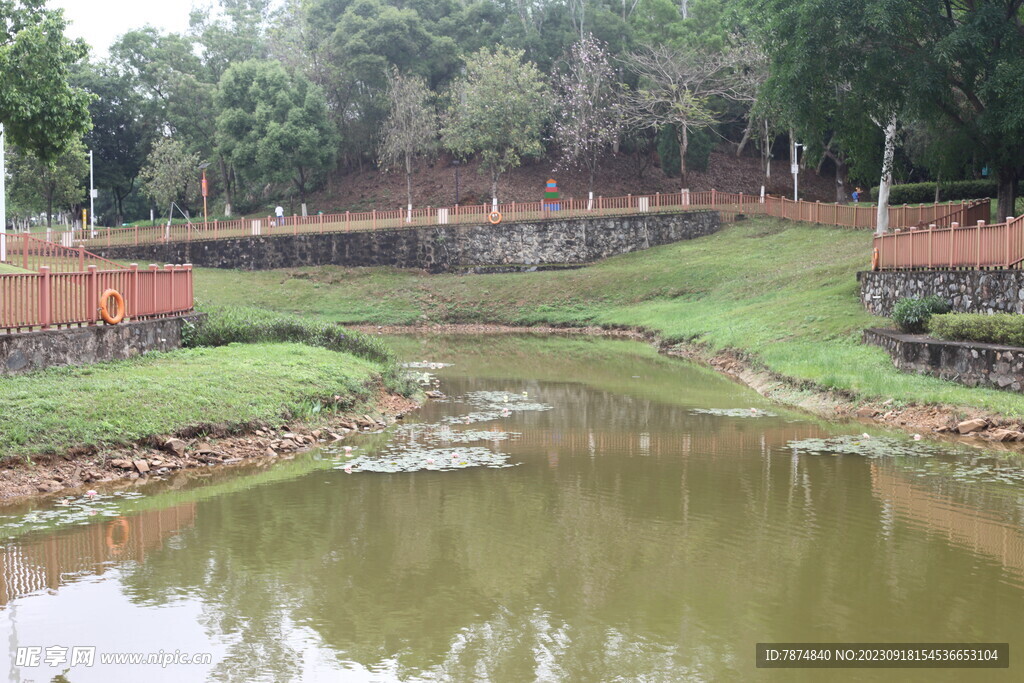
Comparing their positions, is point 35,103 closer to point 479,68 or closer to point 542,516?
point 542,516

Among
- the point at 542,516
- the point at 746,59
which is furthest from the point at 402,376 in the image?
the point at 746,59

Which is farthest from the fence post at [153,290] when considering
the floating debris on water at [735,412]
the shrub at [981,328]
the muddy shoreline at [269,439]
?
the shrub at [981,328]

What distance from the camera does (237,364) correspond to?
18.1m

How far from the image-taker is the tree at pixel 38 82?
20000 mm

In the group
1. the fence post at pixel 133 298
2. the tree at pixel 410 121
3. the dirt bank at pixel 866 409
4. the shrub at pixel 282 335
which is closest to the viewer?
the dirt bank at pixel 866 409

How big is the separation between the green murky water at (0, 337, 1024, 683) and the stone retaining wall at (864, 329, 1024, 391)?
9.38 feet

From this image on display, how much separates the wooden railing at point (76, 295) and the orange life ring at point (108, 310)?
9cm

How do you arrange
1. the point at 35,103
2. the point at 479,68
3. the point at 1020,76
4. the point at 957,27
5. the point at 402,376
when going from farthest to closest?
the point at 479,68, the point at 957,27, the point at 1020,76, the point at 402,376, the point at 35,103

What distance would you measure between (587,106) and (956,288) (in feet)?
130

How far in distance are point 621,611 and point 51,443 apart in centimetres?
793

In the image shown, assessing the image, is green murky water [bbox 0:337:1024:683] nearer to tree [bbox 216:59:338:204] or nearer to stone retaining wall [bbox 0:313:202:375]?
stone retaining wall [bbox 0:313:202:375]

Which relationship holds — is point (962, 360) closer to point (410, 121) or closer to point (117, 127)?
point (410, 121)

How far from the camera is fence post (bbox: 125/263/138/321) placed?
19.5m

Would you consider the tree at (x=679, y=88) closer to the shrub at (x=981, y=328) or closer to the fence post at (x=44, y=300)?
the shrub at (x=981, y=328)
